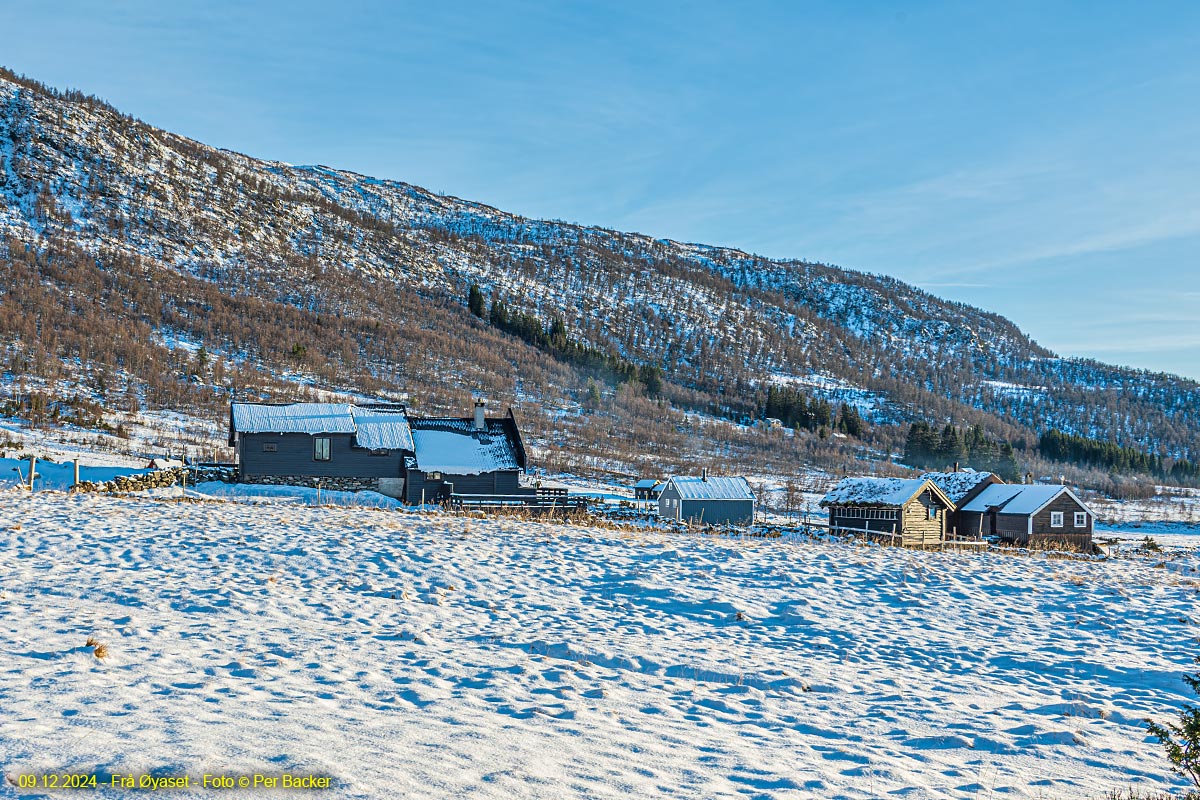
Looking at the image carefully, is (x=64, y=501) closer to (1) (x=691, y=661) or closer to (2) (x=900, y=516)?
(1) (x=691, y=661)

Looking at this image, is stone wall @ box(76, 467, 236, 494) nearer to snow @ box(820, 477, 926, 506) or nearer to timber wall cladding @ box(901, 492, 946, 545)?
snow @ box(820, 477, 926, 506)

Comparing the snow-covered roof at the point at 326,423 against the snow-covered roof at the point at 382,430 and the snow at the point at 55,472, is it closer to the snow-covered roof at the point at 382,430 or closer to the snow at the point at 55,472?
the snow-covered roof at the point at 382,430

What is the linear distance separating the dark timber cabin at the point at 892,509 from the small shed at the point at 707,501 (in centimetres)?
531

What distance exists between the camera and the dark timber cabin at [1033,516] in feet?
165

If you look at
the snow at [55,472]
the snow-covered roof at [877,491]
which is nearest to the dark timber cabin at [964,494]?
the snow-covered roof at [877,491]

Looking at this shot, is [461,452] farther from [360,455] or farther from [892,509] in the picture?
[892,509]

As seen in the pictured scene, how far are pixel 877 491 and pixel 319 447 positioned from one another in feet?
111

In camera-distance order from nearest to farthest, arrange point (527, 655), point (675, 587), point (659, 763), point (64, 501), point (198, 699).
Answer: point (659, 763) → point (198, 699) → point (527, 655) → point (675, 587) → point (64, 501)

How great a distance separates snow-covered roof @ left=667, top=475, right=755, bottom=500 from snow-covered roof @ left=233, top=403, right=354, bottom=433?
849 inches

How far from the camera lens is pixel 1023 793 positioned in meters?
6.90

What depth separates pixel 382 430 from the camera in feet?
150

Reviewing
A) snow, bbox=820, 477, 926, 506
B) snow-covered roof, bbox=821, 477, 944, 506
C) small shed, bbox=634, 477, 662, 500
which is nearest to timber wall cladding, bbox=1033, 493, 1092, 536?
snow-covered roof, bbox=821, 477, 944, 506

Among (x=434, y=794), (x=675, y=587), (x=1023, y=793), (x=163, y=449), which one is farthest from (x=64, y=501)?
(x=163, y=449)

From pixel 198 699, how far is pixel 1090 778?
8741mm
